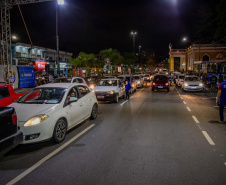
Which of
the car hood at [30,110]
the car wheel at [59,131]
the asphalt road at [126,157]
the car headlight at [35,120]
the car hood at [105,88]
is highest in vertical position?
the car hood at [105,88]

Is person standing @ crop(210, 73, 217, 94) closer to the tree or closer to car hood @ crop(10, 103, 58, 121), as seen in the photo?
car hood @ crop(10, 103, 58, 121)

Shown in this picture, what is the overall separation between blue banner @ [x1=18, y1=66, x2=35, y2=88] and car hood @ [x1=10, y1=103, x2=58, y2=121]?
1452 centimetres

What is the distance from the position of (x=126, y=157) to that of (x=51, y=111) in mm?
2335

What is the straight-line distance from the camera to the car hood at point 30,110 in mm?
5577

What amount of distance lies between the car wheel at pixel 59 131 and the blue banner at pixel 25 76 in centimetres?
1517

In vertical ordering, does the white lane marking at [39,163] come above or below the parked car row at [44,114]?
below

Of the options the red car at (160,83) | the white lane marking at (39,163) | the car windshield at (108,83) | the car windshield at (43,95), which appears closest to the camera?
the white lane marking at (39,163)

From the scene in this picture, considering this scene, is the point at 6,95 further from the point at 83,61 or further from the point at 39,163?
the point at 83,61

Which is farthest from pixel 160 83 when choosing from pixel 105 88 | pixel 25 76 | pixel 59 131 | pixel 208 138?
pixel 59 131

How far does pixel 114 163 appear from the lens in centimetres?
477

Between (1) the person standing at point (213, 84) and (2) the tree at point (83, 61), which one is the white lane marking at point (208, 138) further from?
(2) the tree at point (83, 61)

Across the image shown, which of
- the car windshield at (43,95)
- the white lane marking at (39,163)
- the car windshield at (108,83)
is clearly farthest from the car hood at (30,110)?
the car windshield at (108,83)

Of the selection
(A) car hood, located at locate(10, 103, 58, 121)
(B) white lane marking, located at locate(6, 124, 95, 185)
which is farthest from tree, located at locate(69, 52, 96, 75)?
(A) car hood, located at locate(10, 103, 58, 121)

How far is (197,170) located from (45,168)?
10.0 ft
